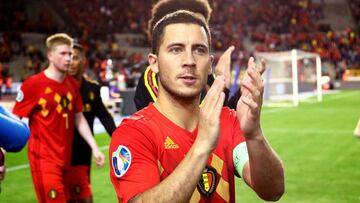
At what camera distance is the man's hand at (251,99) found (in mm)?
2402

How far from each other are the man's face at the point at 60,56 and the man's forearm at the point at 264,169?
3.35m

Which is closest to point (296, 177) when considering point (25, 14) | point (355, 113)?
point (355, 113)

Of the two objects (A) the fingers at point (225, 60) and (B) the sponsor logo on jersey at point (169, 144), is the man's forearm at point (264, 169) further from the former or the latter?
(A) the fingers at point (225, 60)

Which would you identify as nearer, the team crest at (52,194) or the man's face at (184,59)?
the man's face at (184,59)

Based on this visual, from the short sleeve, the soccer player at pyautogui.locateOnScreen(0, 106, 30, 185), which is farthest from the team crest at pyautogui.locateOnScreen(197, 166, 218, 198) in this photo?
the soccer player at pyautogui.locateOnScreen(0, 106, 30, 185)

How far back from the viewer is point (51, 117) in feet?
18.3

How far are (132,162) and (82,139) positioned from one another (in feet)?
12.3

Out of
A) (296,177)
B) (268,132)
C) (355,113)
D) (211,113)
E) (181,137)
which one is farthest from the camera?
(355,113)

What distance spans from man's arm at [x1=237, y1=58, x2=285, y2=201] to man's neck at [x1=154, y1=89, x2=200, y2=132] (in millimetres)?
230

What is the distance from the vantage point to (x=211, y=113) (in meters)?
2.27

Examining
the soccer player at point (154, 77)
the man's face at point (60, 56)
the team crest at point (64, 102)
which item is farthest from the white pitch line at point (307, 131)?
the soccer player at point (154, 77)

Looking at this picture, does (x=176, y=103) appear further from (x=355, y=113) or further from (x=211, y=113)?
(x=355, y=113)

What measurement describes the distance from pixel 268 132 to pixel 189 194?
12.9m

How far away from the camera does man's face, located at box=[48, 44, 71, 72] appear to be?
5.60 meters
